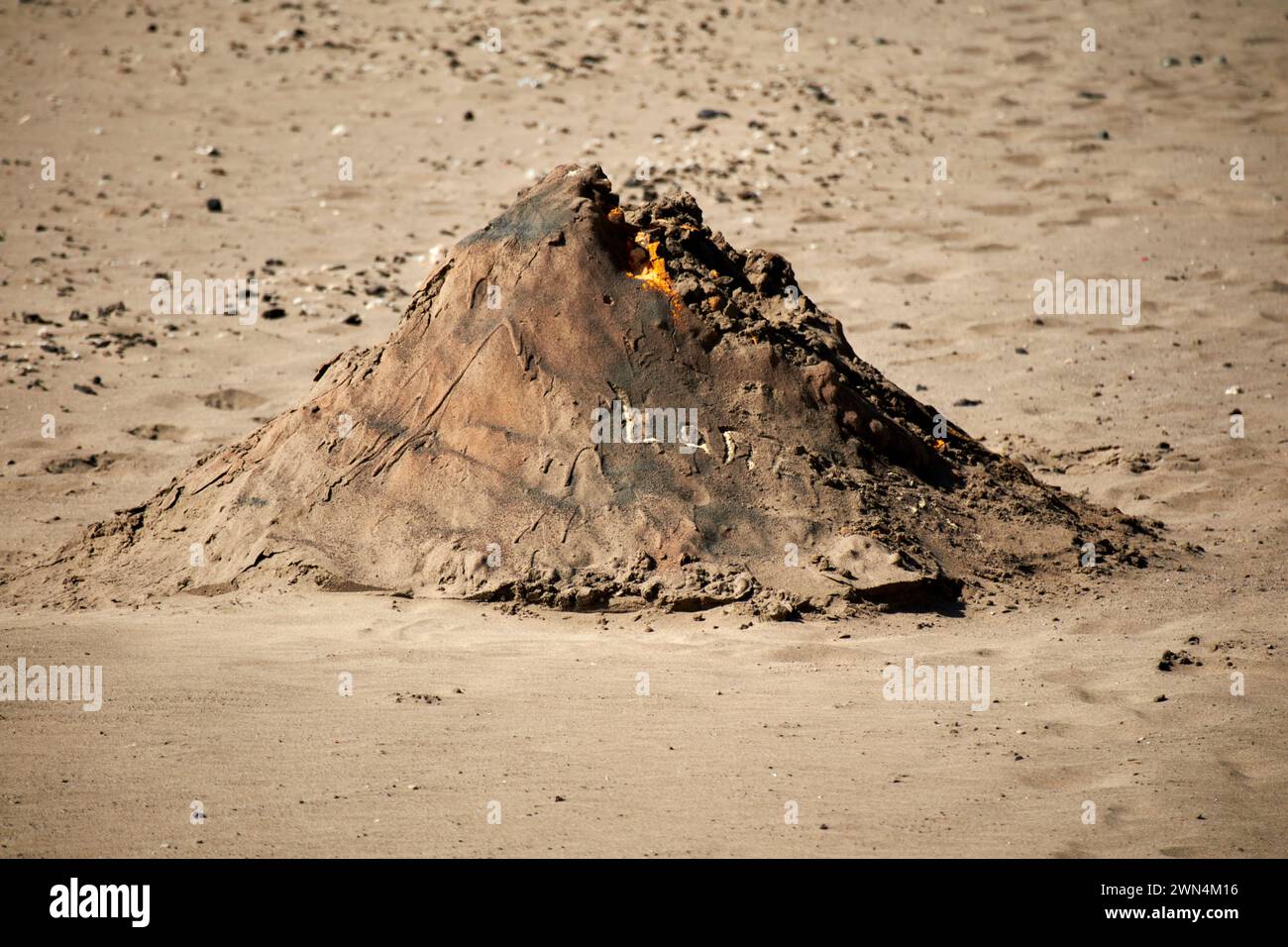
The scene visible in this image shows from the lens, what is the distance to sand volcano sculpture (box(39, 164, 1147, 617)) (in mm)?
5398

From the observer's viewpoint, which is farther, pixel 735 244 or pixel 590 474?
pixel 735 244

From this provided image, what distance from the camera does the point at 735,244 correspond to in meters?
10.5

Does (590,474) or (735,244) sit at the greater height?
(735,244)

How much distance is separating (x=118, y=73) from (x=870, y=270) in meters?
7.92

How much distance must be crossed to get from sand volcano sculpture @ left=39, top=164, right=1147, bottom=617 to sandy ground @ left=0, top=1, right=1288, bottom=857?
8.3 inches

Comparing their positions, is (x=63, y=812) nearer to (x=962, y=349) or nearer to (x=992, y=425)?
(x=992, y=425)

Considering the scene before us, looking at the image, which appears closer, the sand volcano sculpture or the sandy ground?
the sandy ground

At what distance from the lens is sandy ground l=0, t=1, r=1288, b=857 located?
415 centimetres

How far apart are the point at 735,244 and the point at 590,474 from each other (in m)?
5.34

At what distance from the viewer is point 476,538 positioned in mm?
5461

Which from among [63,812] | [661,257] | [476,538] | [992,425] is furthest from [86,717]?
[992,425]
